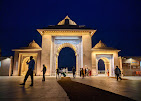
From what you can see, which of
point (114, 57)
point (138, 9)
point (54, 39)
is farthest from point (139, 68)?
point (138, 9)

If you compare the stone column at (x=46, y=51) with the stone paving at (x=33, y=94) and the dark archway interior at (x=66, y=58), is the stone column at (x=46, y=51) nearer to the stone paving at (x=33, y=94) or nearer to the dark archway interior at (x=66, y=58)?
the stone paving at (x=33, y=94)

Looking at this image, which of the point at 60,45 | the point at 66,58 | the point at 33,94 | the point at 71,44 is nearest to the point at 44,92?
the point at 33,94

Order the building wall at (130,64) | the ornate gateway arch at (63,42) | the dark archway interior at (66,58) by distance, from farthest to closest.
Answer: the dark archway interior at (66,58)
the building wall at (130,64)
the ornate gateway arch at (63,42)

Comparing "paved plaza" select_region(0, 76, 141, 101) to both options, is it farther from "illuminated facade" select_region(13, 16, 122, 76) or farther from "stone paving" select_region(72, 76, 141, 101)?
"illuminated facade" select_region(13, 16, 122, 76)

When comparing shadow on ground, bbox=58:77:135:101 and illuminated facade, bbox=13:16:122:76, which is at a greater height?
illuminated facade, bbox=13:16:122:76

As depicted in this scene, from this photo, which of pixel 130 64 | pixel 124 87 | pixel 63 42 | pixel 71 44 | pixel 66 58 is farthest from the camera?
pixel 66 58

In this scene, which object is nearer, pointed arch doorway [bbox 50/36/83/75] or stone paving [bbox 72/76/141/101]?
stone paving [bbox 72/76/141/101]

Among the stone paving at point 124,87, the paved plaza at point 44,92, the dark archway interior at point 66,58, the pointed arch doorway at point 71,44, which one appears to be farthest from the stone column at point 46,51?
the dark archway interior at point 66,58

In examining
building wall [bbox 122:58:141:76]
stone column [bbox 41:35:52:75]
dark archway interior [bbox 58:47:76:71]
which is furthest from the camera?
dark archway interior [bbox 58:47:76:71]

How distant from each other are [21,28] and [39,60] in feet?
274

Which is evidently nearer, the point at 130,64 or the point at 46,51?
the point at 46,51

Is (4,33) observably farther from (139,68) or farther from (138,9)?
(138,9)

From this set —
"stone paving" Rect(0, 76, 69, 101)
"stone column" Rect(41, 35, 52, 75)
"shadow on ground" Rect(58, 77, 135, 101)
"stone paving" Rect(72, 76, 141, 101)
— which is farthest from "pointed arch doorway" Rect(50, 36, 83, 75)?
"shadow on ground" Rect(58, 77, 135, 101)

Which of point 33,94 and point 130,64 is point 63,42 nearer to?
point 130,64
